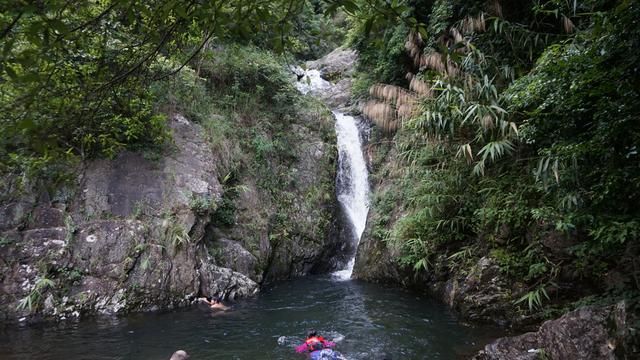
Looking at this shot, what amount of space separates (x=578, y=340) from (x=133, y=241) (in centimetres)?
807

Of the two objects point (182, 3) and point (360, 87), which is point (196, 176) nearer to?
point (360, 87)

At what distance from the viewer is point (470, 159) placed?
8414 millimetres

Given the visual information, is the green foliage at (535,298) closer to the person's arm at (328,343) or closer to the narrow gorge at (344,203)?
the narrow gorge at (344,203)

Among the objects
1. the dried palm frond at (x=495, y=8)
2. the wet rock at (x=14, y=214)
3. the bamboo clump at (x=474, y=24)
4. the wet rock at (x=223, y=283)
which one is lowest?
the wet rock at (x=223, y=283)

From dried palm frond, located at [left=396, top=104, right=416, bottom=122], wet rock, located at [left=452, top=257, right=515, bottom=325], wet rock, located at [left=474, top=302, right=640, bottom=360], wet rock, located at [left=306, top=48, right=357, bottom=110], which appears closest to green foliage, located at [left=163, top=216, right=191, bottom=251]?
dried palm frond, located at [left=396, top=104, right=416, bottom=122]

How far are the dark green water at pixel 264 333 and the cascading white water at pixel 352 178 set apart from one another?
425 centimetres

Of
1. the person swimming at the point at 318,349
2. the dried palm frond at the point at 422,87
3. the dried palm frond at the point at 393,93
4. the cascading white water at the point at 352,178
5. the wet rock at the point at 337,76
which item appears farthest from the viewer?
the wet rock at the point at 337,76

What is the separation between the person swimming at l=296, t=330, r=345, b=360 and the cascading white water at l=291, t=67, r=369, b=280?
5940 mm

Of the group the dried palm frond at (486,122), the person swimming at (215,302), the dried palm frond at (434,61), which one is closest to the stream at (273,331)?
the person swimming at (215,302)

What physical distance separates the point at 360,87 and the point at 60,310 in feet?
34.3

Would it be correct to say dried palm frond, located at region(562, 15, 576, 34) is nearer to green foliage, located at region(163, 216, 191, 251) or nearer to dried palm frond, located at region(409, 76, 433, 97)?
dried palm frond, located at region(409, 76, 433, 97)

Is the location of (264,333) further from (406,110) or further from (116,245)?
(406,110)

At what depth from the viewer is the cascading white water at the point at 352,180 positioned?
45.0 feet

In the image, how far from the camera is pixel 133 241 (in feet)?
29.8
